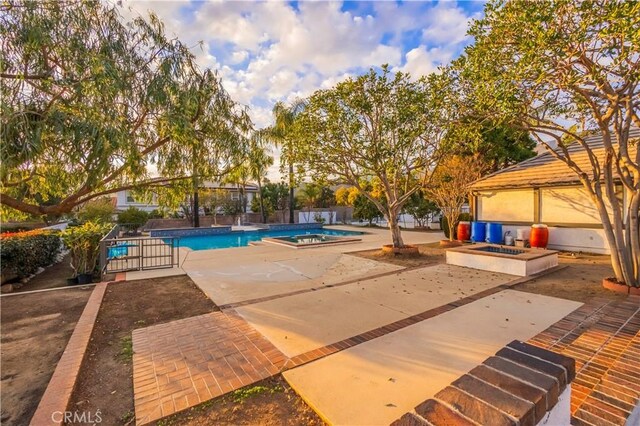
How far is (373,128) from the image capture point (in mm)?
10016

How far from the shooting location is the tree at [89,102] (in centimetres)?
374

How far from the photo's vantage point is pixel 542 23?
5.01 meters

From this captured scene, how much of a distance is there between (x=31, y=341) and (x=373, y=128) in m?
9.72

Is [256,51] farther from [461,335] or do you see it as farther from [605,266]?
[605,266]

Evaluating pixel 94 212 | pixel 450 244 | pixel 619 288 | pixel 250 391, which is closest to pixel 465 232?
pixel 450 244

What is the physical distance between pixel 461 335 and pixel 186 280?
6.59 metres

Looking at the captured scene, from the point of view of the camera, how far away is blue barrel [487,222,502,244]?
12.5m

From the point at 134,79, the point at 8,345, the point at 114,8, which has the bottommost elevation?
the point at 8,345

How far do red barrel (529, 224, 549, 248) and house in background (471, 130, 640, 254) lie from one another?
91 centimetres

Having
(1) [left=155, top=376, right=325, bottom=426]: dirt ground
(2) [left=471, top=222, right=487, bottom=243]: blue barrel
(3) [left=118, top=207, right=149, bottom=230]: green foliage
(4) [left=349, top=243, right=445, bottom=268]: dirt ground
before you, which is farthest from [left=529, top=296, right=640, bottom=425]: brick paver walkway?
(3) [left=118, top=207, right=149, bottom=230]: green foliage

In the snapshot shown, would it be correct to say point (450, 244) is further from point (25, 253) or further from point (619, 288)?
point (25, 253)

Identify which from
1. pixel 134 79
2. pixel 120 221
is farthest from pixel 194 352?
pixel 120 221

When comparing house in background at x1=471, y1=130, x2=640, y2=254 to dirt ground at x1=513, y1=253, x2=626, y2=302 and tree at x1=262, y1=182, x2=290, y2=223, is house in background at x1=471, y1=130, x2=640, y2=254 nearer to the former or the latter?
dirt ground at x1=513, y1=253, x2=626, y2=302

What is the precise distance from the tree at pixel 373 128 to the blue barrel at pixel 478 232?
4.06 meters
